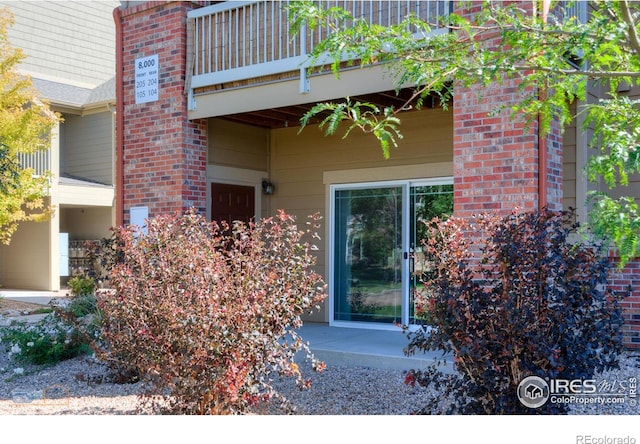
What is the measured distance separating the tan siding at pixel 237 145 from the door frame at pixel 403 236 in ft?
4.34

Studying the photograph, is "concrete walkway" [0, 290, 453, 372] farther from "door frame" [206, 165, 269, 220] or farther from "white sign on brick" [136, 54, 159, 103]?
"white sign on brick" [136, 54, 159, 103]

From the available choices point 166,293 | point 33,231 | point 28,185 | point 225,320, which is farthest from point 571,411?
point 33,231

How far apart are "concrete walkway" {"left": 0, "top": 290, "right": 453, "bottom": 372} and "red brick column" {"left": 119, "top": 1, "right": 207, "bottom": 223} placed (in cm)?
195

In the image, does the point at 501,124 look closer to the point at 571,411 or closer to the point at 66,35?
the point at 571,411

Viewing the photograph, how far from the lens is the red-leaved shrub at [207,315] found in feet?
15.8

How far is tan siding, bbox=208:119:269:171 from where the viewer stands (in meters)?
9.69

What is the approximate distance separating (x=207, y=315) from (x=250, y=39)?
15.6 feet

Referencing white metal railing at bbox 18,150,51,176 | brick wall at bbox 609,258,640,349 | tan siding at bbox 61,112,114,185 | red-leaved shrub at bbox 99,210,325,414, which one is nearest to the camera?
red-leaved shrub at bbox 99,210,325,414

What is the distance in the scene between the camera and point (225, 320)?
4.84m

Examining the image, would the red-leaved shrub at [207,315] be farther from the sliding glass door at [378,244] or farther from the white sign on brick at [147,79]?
the white sign on brick at [147,79]

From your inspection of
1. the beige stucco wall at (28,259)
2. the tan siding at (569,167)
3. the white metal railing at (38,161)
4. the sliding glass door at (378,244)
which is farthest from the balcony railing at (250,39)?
the beige stucco wall at (28,259)

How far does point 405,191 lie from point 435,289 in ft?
15.6

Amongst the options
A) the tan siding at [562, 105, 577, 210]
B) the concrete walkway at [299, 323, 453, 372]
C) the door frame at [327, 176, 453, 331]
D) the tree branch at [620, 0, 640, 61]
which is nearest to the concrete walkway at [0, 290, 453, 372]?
the concrete walkway at [299, 323, 453, 372]

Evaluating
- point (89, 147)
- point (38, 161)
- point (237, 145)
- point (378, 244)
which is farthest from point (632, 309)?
point (89, 147)
